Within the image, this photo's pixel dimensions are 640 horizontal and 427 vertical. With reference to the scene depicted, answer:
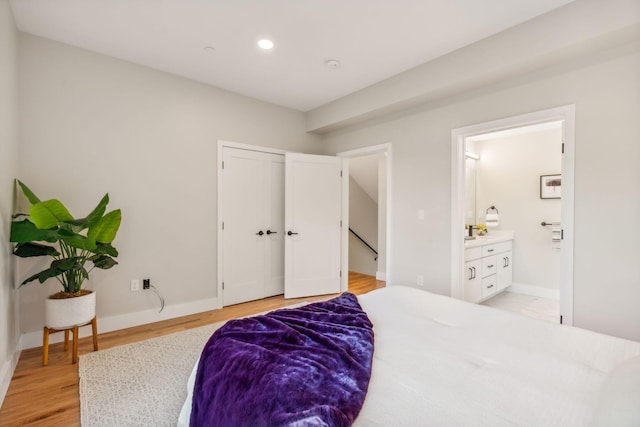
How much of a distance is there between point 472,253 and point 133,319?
3.68 metres

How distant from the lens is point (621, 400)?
0.79 m

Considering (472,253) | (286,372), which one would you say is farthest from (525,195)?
(286,372)

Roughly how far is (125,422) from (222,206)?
240 centimetres

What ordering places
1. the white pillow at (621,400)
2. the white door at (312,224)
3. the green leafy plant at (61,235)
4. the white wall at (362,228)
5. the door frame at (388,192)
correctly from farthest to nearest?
the white wall at (362,228) → the white door at (312,224) → the door frame at (388,192) → the green leafy plant at (61,235) → the white pillow at (621,400)

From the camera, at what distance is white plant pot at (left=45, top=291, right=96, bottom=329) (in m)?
2.32

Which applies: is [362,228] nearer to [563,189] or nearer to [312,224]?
[312,224]

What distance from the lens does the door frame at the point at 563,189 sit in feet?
8.07

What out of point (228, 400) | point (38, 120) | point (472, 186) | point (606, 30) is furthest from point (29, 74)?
point (472, 186)

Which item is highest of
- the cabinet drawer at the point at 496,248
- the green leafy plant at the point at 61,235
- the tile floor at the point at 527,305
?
the green leafy plant at the point at 61,235

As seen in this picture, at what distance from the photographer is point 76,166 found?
2816 millimetres

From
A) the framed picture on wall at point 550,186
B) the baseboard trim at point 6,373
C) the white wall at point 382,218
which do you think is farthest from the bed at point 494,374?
the white wall at point 382,218

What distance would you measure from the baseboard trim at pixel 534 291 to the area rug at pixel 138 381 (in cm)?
427

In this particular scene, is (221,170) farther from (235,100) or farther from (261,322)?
(261,322)

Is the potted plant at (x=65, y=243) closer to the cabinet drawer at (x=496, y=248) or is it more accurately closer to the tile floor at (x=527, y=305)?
the cabinet drawer at (x=496, y=248)
